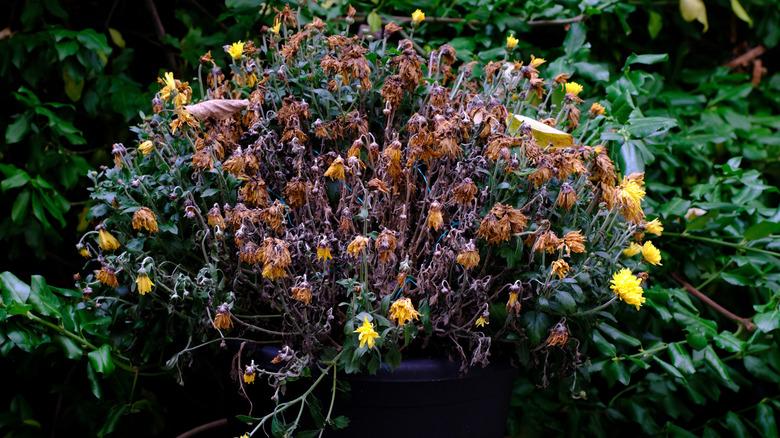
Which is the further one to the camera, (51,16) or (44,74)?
(51,16)

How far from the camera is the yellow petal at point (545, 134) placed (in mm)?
1415

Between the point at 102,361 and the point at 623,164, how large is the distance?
3.36 feet

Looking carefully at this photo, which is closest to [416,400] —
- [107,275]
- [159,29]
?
[107,275]

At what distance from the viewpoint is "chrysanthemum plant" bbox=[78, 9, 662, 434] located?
1240 mm

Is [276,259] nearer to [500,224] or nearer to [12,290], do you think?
[500,224]

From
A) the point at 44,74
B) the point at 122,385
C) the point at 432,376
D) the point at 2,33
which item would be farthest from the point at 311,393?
the point at 2,33

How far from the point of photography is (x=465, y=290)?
1291mm

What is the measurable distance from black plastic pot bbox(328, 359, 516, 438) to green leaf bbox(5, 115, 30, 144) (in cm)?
114

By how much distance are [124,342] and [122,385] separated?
0.15 metres

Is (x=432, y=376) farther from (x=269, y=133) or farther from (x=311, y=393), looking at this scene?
(x=269, y=133)

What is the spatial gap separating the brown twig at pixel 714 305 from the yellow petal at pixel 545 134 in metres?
0.74

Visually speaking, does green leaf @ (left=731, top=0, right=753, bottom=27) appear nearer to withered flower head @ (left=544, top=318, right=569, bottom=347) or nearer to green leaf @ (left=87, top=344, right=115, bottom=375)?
withered flower head @ (left=544, top=318, right=569, bottom=347)

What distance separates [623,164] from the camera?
161 centimetres

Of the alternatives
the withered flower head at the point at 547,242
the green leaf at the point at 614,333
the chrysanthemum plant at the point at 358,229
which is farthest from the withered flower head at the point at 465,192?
the green leaf at the point at 614,333
